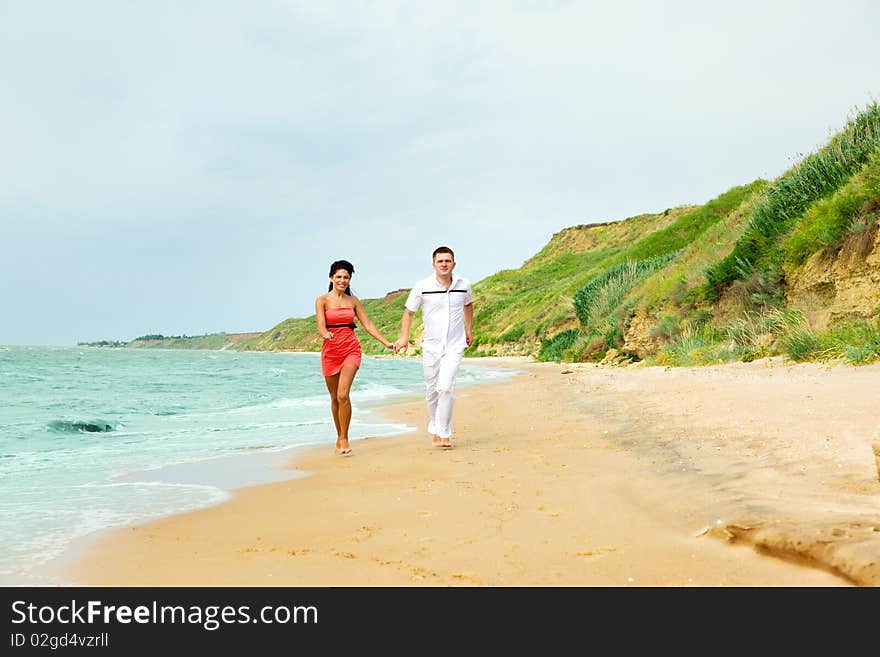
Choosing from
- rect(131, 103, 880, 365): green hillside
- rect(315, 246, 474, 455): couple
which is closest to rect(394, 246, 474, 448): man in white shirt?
rect(315, 246, 474, 455): couple

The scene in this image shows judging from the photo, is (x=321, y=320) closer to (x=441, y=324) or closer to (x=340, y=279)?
(x=340, y=279)

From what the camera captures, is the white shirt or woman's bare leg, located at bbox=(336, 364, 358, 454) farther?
the white shirt

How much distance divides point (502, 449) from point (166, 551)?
3.64m

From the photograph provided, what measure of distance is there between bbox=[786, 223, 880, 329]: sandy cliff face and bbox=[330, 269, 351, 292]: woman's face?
28.1ft

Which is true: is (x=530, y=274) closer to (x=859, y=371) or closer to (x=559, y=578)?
(x=859, y=371)

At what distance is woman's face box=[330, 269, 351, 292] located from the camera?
23.5ft

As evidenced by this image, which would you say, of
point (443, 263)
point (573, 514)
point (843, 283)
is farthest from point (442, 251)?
point (843, 283)

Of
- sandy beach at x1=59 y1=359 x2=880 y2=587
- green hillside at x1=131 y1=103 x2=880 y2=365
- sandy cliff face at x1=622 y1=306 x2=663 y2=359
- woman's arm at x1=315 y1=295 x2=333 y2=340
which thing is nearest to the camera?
sandy beach at x1=59 y1=359 x2=880 y2=587

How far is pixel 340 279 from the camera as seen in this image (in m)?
7.18

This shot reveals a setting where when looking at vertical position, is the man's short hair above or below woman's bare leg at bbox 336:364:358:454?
above

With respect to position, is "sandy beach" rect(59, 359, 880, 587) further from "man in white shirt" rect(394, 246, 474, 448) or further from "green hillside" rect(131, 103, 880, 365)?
"green hillside" rect(131, 103, 880, 365)
